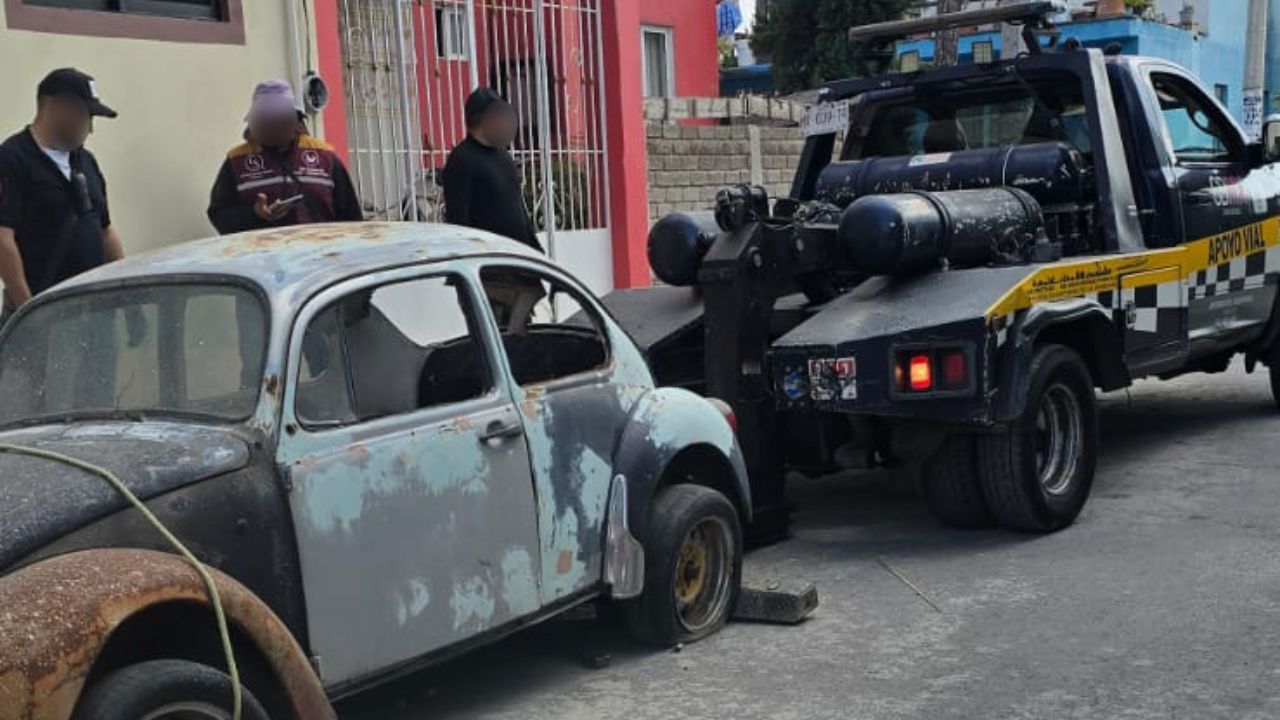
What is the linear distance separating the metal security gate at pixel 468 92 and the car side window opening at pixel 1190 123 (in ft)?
14.3

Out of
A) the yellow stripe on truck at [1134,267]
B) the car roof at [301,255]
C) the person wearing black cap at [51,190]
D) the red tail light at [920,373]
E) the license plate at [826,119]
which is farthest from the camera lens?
the license plate at [826,119]

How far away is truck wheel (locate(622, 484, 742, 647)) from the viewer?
5059 mm

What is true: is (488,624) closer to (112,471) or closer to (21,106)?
(112,471)

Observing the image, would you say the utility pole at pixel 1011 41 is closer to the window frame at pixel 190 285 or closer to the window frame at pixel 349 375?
the window frame at pixel 349 375

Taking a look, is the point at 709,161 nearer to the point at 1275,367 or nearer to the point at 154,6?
the point at 1275,367

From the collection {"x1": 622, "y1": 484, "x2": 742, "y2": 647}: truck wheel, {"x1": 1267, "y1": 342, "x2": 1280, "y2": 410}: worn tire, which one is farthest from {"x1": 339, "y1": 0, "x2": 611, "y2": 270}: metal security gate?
{"x1": 1267, "y1": 342, "x2": 1280, "y2": 410}: worn tire

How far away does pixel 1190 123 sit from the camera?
8273 mm

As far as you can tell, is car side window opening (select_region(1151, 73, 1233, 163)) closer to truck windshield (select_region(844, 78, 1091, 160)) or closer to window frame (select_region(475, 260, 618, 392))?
truck windshield (select_region(844, 78, 1091, 160))

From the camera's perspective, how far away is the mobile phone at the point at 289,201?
6.83 m

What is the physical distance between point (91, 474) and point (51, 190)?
313 cm

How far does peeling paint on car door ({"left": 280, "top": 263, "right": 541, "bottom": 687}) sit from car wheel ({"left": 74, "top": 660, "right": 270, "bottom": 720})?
0.47 meters

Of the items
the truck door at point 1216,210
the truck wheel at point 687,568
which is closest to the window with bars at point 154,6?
the truck wheel at point 687,568

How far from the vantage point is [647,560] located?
16.5ft

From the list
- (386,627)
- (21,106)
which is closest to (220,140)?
(21,106)
